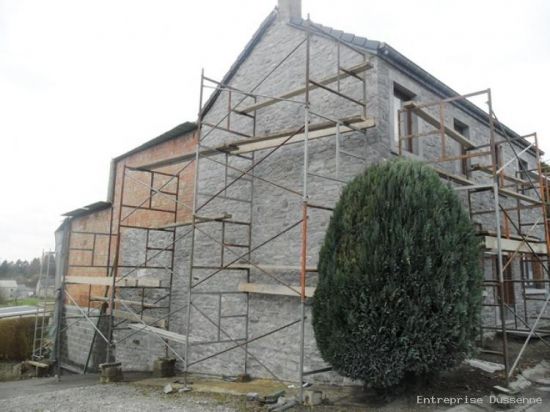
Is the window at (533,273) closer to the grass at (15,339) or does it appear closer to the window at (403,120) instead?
the window at (403,120)

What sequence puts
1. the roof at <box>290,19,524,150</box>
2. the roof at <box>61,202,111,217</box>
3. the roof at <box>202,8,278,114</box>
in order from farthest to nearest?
the roof at <box>61,202,111,217</box>, the roof at <box>202,8,278,114</box>, the roof at <box>290,19,524,150</box>

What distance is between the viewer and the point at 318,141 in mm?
8766

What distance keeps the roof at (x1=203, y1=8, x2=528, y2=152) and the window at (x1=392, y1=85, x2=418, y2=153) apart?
423mm

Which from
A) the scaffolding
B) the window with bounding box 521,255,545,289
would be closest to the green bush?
the scaffolding

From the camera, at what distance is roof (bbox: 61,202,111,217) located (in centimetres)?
1551

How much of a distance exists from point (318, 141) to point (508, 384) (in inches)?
207

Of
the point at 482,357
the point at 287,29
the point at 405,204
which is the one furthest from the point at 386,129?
the point at 482,357

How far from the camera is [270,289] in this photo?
8.69m

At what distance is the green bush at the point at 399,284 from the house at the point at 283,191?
675 mm

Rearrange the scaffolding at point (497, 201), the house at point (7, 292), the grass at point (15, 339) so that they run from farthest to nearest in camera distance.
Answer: the house at point (7, 292), the grass at point (15, 339), the scaffolding at point (497, 201)

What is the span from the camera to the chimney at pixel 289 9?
34.1 ft

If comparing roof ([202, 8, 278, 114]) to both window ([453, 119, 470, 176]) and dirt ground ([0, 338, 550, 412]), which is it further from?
dirt ground ([0, 338, 550, 412])

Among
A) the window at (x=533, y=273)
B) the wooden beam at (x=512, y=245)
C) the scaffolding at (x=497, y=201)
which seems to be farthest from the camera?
the window at (x=533, y=273)

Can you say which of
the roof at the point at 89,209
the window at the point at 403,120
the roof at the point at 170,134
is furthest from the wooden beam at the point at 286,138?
the roof at the point at 89,209
